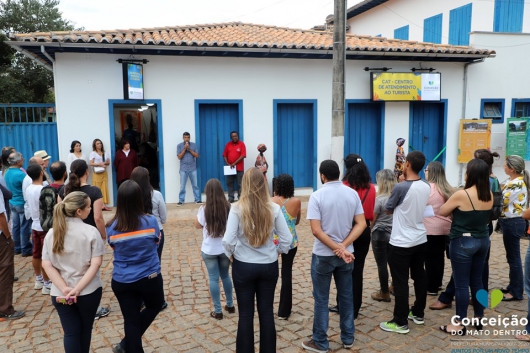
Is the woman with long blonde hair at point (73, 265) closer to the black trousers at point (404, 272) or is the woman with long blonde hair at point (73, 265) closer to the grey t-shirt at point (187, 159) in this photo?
the black trousers at point (404, 272)

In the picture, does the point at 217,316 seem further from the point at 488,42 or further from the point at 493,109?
the point at 488,42

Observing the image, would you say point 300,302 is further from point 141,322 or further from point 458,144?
point 458,144

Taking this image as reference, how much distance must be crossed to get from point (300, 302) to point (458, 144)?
29.9ft

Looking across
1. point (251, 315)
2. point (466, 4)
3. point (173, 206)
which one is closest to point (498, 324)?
point (251, 315)

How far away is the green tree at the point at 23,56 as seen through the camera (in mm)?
17844

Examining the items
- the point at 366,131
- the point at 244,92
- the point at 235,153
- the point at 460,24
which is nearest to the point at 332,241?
the point at 235,153

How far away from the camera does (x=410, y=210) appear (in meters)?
3.90

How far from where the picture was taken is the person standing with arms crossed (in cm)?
972

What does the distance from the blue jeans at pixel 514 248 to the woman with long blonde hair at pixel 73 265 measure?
4.39m

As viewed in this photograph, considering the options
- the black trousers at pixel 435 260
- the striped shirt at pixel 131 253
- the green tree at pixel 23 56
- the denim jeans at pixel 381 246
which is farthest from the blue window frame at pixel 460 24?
the green tree at pixel 23 56

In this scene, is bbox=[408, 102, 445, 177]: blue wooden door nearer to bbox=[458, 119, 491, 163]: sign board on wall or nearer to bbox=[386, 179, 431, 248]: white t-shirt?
bbox=[458, 119, 491, 163]: sign board on wall

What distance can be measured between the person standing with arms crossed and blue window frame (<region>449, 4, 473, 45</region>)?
11.1 m

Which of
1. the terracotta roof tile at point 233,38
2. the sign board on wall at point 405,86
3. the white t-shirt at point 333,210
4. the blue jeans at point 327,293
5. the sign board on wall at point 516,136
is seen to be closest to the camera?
the white t-shirt at point 333,210

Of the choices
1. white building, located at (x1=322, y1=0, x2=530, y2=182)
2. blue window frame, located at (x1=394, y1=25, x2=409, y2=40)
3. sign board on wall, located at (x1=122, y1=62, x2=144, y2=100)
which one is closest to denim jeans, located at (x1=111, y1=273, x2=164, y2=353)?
Result: sign board on wall, located at (x1=122, y1=62, x2=144, y2=100)
